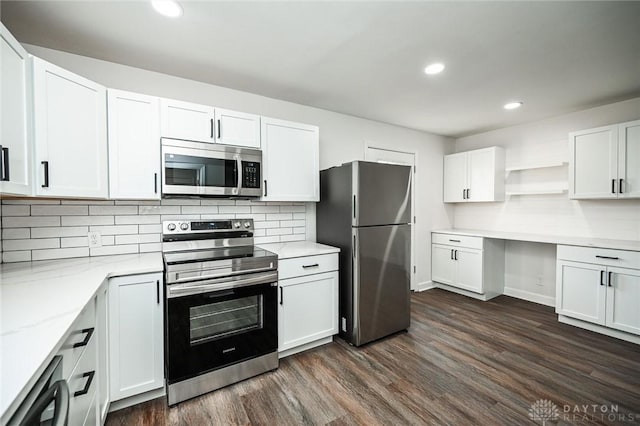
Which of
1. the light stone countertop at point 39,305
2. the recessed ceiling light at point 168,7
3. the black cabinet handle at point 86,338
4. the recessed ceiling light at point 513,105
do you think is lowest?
the black cabinet handle at point 86,338

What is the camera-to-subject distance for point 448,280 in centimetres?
420

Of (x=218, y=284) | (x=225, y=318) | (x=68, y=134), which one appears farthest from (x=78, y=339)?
(x=68, y=134)

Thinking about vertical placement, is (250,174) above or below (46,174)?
above

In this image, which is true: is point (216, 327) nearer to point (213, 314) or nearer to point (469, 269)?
point (213, 314)

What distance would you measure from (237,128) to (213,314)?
154 cm

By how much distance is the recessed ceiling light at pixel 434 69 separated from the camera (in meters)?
2.29

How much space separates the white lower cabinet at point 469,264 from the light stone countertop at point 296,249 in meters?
2.27

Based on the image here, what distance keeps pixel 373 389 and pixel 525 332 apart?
1.97m

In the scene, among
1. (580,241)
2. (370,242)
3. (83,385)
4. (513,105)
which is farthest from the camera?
(513,105)

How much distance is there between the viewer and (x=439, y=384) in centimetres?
210

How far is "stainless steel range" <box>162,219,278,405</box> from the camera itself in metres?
1.85

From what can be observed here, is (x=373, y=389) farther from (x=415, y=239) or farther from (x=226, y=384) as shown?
(x=415, y=239)

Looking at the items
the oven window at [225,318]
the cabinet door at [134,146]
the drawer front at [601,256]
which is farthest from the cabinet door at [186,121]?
the drawer front at [601,256]

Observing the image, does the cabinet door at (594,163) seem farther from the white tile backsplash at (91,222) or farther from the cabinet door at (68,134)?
the cabinet door at (68,134)
